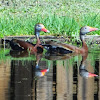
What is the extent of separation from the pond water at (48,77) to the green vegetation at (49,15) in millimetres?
3930

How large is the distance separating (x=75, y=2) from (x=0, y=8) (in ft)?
13.6

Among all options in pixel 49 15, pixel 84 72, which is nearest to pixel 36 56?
pixel 84 72

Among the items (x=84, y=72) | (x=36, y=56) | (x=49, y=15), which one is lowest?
A: (x=36, y=56)

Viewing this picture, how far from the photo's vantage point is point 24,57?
14.7 metres

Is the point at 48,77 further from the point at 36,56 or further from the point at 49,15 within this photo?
the point at 49,15

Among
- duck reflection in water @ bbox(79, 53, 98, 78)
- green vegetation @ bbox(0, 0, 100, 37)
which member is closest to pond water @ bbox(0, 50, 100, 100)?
duck reflection in water @ bbox(79, 53, 98, 78)

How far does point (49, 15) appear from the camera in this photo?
20.4 meters

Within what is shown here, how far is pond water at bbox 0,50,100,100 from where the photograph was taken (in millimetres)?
8688

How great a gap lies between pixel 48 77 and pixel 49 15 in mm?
9782

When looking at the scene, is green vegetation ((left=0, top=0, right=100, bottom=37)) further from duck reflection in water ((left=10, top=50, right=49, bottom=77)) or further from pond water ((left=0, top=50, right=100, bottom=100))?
pond water ((left=0, top=50, right=100, bottom=100))

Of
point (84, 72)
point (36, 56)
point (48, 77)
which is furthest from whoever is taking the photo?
point (36, 56)

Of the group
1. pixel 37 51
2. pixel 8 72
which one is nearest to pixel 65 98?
pixel 8 72

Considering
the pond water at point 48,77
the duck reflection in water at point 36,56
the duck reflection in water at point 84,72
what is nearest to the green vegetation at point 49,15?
the duck reflection in water at point 36,56

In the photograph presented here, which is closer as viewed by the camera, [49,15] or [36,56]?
[36,56]
